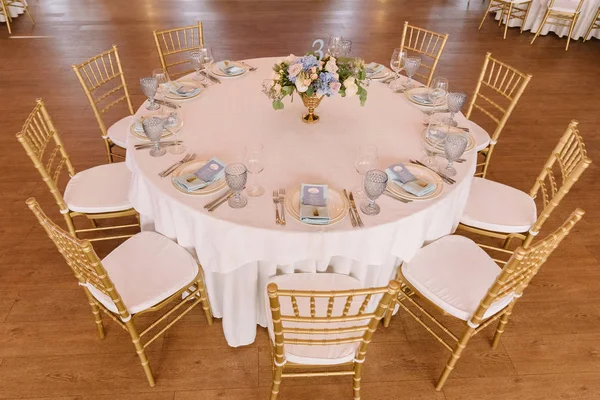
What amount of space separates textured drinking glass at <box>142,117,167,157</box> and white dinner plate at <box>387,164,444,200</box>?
1.10 m

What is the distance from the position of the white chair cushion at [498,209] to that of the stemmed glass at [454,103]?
1.33 feet

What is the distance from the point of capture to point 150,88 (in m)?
2.38

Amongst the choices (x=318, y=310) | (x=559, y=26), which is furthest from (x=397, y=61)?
(x=559, y=26)

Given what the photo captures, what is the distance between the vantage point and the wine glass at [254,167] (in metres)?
1.87

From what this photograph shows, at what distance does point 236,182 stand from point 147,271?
0.63 meters

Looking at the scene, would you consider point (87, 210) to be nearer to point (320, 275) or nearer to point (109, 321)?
point (109, 321)

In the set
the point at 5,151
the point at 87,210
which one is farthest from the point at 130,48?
the point at 87,210

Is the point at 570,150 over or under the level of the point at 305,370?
over

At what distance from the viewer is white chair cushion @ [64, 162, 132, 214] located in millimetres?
2309

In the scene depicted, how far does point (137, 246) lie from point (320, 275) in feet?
2.91

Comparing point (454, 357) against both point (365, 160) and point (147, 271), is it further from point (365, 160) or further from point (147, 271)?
point (147, 271)

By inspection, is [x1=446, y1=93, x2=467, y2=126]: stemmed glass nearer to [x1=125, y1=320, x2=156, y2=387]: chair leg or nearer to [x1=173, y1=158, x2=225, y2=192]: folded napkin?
[x1=173, y1=158, x2=225, y2=192]: folded napkin

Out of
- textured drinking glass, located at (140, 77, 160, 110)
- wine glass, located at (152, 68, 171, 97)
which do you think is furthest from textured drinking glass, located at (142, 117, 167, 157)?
wine glass, located at (152, 68, 171, 97)

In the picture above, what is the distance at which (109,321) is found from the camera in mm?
2324
